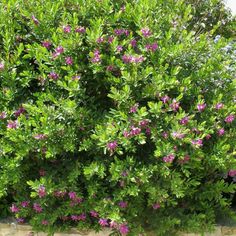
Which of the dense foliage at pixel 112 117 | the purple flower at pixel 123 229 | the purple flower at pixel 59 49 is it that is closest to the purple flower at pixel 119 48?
the dense foliage at pixel 112 117

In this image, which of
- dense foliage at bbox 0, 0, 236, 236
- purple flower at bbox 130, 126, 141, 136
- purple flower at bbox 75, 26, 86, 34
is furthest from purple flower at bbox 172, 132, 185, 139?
purple flower at bbox 75, 26, 86, 34

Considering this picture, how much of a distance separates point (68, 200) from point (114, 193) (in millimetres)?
411

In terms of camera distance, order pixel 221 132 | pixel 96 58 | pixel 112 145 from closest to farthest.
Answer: pixel 112 145, pixel 96 58, pixel 221 132

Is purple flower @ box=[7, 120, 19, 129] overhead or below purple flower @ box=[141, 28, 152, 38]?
below

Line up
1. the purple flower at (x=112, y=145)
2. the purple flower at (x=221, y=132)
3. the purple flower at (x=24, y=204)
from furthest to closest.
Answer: the purple flower at (x=24, y=204)
the purple flower at (x=221, y=132)
the purple flower at (x=112, y=145)

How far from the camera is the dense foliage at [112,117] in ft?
11.5

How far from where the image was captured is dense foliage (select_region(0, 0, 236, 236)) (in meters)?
3.49

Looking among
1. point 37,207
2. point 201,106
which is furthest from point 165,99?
point 37,207

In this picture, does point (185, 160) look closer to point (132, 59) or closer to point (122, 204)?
point (122, 204)

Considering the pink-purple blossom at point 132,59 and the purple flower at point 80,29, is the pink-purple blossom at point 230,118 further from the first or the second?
the purple flower at point 80,29

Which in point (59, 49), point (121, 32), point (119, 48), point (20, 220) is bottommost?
point (20, 220)

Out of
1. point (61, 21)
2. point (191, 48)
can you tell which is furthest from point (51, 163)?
point (191, 48)

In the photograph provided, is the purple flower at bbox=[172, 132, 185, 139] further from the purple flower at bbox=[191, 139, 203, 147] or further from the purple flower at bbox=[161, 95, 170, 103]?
the purple flower at bbox=[161, 95, 170, 103]

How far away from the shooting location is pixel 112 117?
356 cm
